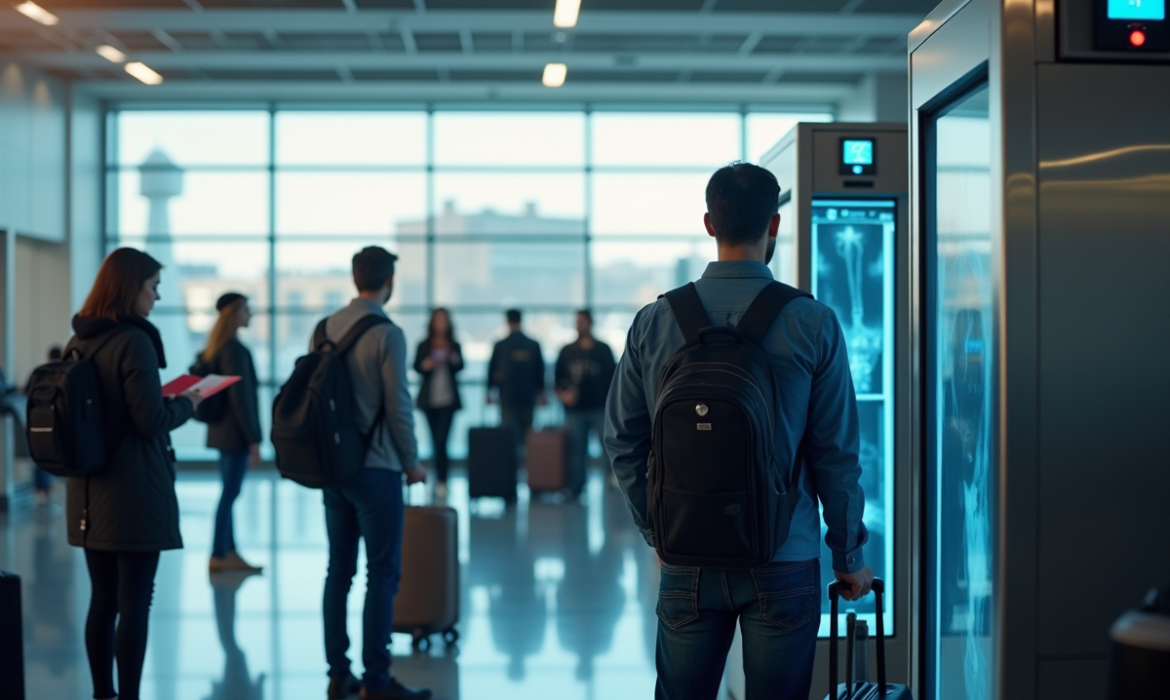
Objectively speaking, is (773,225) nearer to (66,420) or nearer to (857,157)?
(857,157)

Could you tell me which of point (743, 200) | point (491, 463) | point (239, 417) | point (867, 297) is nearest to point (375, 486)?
point (867, 297)

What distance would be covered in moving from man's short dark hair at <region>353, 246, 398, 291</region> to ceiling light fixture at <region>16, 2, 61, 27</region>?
6491 mm

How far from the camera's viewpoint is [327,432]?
374 centimetres

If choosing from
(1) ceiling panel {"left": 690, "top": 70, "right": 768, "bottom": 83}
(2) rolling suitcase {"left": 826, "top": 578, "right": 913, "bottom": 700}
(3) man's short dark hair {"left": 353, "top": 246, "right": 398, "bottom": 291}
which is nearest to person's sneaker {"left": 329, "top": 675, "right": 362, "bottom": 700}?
(3) man's short dark hair {"left": 353, "top": 246, "right": 398, "bottom": 291}

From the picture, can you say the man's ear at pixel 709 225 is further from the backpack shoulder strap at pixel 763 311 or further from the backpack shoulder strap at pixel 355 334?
the backpack shoulder strap at pixel 355 334

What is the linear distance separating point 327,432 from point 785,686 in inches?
81.8

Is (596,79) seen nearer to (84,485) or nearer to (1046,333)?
(84,485)

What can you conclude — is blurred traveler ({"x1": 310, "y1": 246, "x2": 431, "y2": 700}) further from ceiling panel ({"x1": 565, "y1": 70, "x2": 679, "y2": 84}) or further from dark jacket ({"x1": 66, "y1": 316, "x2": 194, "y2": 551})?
ceiling panel ({"x1": 565, "y1": 70, "x2": 679, "y2": 84})

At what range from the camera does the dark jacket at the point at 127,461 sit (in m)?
3.47

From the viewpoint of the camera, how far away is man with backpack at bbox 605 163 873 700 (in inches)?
78.4

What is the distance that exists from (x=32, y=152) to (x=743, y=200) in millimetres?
10864

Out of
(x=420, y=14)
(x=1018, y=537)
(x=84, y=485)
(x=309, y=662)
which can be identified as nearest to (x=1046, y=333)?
(x=1018, y=537)

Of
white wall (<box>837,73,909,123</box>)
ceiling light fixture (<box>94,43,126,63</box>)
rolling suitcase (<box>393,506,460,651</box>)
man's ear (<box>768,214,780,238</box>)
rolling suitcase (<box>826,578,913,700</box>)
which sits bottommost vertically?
rolling suitcase (<box>393,506,460,651</box>)

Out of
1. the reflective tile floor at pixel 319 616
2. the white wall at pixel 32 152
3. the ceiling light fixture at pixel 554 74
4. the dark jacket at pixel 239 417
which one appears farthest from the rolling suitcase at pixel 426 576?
the white wall at pixel 32 152
